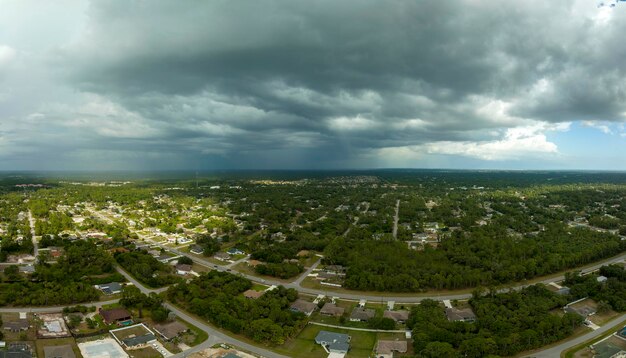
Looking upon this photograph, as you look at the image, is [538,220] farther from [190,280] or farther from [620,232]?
[190,280]

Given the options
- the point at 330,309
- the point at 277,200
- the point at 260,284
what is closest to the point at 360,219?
the point at 277,200

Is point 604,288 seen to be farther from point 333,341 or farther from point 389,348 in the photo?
point 333,341

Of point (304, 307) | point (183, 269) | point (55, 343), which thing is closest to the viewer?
point (55, 343)

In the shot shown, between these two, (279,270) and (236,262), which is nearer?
(279,270)

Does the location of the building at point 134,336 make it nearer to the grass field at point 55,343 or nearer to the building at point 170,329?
the building at point 170,329

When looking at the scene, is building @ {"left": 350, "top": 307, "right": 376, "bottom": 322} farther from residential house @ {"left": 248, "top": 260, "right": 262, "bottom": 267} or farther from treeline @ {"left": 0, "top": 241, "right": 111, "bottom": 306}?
treeline @ {"left": 0, "top": 241, "right": 111, "bottom": 306}

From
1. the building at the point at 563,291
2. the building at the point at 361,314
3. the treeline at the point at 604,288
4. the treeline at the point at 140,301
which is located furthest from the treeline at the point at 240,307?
the treeline at the point at 604,288

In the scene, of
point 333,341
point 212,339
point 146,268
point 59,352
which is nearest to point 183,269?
point 146,268
